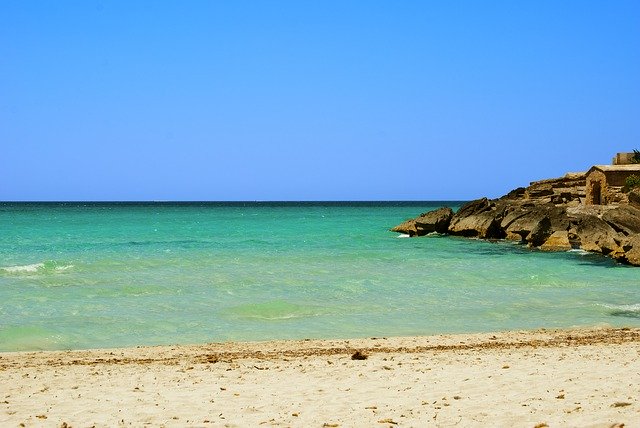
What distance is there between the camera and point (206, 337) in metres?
12.9

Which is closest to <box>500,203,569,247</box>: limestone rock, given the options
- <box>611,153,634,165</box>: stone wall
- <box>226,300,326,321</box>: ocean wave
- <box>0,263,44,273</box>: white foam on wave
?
<box>611,153,634,165</box>: stone wall

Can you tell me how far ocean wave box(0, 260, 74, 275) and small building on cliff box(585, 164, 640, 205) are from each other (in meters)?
32.8

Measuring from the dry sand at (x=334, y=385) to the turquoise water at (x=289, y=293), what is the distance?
202 centimetres

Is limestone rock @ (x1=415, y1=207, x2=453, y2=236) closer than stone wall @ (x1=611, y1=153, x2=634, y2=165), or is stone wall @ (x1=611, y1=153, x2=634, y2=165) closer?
limestone rock @ (x1=415, y1=207, x2=453, y2=236)

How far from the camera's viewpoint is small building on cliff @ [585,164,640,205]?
4369cm

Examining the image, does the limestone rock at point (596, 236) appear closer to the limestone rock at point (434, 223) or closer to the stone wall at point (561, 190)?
the limestone rock at point (434, 223)

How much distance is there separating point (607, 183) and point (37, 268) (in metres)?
34.7

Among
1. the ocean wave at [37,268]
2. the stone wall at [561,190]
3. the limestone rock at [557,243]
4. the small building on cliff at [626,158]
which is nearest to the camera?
the ocean wave at [37,268]

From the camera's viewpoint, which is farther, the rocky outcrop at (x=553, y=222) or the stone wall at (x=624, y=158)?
the stone wall at (x=624, y=158)

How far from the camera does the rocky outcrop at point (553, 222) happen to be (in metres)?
31.2

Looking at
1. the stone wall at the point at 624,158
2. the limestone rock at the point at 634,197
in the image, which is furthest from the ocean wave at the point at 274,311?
the stone wall at the point at 624,158

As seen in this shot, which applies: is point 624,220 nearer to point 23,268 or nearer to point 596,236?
point 596,236

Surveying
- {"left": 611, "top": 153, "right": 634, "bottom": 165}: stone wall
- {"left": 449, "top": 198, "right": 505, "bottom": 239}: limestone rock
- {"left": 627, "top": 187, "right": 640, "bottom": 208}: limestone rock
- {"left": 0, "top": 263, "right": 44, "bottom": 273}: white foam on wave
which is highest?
{"left": 611, "top": 153, "right": 634, "bottom": 165}: stone wall

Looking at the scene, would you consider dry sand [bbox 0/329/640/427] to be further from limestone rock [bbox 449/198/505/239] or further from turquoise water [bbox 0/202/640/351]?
limestone rock [bbox 449/198/505/239]
